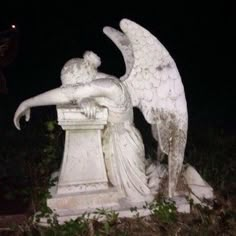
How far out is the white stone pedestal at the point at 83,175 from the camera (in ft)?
12.2

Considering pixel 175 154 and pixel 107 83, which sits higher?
pixel 107 83

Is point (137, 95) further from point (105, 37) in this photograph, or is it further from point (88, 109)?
point (105, 37)

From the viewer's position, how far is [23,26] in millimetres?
14906

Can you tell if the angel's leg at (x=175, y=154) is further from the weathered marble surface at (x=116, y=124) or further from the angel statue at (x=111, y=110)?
the angel statue at (x=111, y=110)

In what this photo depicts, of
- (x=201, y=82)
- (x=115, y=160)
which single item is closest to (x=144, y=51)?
(x=115, y=160)

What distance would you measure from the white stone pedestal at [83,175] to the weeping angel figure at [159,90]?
0.38 m

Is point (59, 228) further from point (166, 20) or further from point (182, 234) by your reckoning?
point (166, 20)

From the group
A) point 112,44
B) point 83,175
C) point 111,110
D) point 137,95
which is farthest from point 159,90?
point 112,44

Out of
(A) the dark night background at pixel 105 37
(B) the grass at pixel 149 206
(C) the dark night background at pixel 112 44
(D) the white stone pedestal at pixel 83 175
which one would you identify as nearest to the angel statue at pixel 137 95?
(D) the white stone pedestal at pixel 83 175

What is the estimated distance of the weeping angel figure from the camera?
3783 millimetres

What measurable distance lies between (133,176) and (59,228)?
734mm

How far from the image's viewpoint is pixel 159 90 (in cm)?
382

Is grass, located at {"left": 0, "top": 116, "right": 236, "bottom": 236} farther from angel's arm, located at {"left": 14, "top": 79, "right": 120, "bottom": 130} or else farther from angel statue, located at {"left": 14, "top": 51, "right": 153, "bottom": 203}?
angel's arm, located at {"left": 14, "top": 79, "right": 120, "bottom": 130}

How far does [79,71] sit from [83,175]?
0.81m
